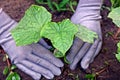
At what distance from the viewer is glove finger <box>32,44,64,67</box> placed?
142cm

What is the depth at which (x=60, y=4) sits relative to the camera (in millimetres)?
1617

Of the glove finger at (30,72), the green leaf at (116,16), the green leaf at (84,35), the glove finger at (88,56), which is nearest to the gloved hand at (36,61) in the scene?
the glove finger at (30,72)

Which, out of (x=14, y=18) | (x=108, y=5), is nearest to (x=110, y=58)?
(x=108, y=5)

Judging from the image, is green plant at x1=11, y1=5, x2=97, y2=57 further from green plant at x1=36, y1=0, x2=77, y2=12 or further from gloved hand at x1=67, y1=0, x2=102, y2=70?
green plant at x1=36, y1=0, x2=77, y2=12

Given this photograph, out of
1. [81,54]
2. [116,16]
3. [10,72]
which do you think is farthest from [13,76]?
[116,16]

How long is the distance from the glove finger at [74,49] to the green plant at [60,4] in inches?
10.9

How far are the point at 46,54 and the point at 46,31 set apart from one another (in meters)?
0.22

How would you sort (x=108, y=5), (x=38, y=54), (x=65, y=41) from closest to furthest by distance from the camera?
(x=65, y=41), (x=38, y=54), (x=108, y=5)

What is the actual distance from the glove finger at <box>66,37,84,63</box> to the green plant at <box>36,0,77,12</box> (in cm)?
28

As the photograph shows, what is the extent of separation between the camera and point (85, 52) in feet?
4.71

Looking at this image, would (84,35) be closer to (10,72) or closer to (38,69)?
(38,69)

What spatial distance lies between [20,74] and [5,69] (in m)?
0.08

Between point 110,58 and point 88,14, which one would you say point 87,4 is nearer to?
point 88,14

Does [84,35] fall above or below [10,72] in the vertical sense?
above
